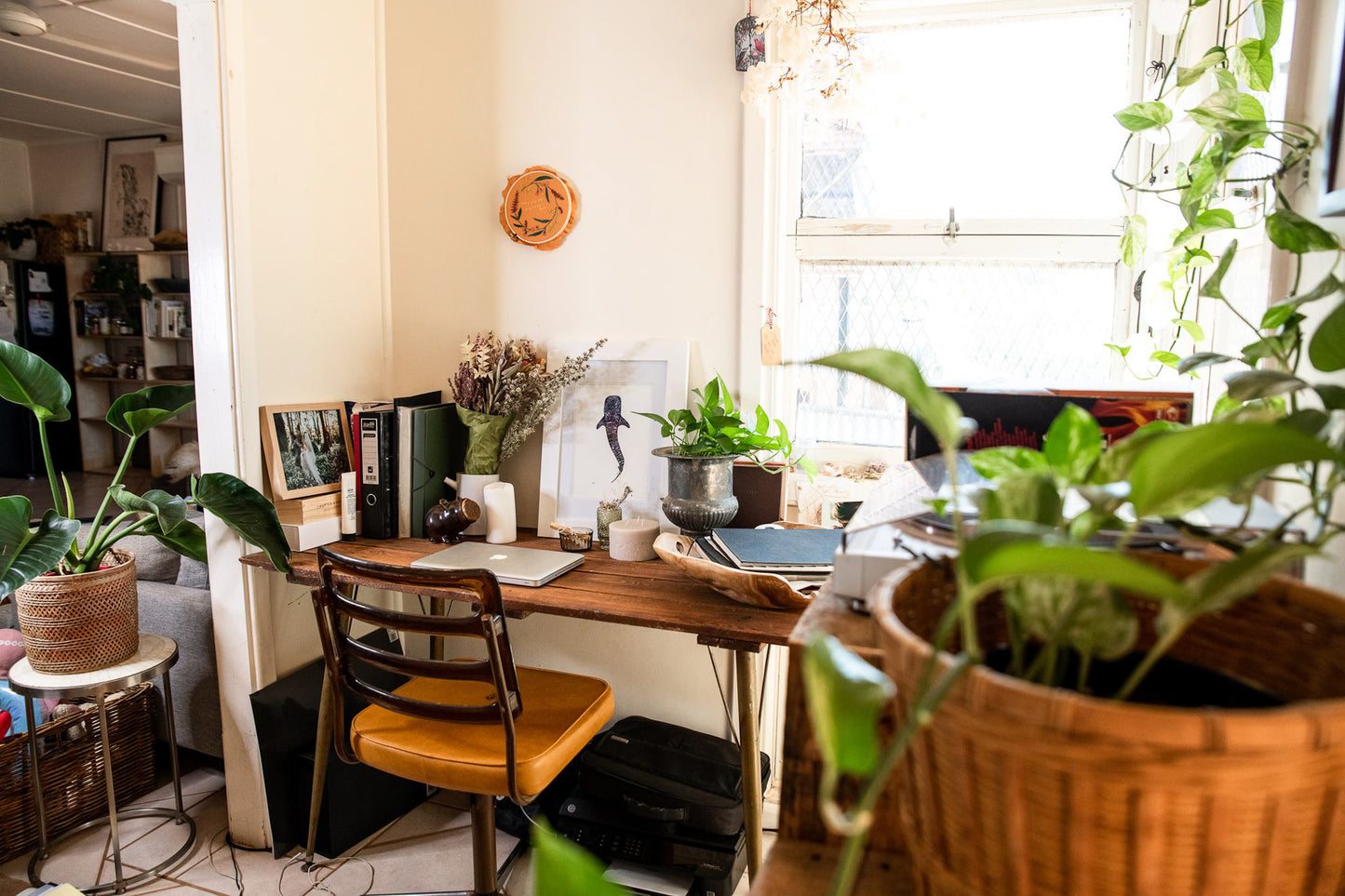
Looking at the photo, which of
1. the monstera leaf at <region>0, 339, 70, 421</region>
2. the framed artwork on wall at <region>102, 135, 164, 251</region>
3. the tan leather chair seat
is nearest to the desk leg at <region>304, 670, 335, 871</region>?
the tan leather chair seat

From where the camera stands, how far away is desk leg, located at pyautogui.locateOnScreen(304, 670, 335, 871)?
1989mm

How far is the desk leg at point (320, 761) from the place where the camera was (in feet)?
6.53

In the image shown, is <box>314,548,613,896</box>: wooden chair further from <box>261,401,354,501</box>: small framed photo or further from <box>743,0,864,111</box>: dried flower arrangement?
<box>743,0,864,111</box>: dried flower arrangement

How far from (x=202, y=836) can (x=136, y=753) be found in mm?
371

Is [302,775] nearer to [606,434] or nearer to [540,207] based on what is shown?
[606,434]

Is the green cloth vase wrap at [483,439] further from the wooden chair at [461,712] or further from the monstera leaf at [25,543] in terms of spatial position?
the monstera leaf at [25,543]

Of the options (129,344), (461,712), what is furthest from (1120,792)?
(129,344)

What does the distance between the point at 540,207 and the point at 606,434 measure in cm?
62

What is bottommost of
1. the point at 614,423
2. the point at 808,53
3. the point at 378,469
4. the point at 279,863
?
the point at 279,863

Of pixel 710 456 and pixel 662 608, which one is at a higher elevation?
pixel 710 456

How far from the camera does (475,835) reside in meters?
1.78

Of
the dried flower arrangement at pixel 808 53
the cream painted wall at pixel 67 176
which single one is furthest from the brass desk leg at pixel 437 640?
the cream painted wall at pixel 67 176

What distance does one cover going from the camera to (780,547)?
167cm

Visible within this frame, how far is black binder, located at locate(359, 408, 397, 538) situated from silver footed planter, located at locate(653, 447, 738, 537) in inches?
28.3
